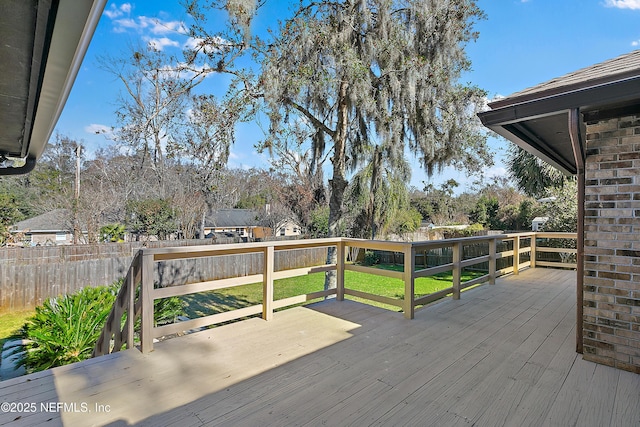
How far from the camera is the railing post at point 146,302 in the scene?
264cm

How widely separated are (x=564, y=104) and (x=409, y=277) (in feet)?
6.74

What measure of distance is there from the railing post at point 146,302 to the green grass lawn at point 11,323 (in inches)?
229

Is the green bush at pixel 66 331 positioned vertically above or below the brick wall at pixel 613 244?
below

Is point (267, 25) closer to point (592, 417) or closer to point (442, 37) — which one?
point (442, 37)

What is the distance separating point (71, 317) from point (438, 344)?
15.9ft

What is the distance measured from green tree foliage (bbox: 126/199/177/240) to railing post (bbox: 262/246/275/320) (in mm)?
12313

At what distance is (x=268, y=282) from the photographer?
135 inches

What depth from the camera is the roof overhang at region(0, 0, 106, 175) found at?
3.22 ft

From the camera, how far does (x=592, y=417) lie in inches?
73.5

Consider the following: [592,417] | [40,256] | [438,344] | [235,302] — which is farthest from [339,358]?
[40,256]

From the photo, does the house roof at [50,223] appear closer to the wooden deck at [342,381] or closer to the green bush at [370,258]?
the green bush at [370,258]

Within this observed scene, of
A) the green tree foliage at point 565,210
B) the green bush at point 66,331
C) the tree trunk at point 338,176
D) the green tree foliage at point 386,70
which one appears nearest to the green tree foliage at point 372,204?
the tree trunk at point 338,176

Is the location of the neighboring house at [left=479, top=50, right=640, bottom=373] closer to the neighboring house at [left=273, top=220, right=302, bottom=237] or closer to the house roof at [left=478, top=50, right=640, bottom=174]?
the house roof at [left=478, top=50, right=640, bottom=174]

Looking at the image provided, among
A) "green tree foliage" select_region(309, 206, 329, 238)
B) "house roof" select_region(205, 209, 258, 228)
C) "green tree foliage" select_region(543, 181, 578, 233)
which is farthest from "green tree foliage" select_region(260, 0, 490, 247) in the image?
"house roof" select_region(205, 209, 258, 228)
